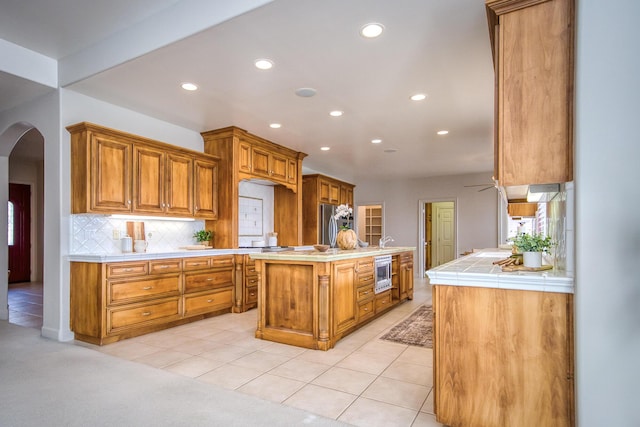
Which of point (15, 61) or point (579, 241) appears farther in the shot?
point (15, 61)

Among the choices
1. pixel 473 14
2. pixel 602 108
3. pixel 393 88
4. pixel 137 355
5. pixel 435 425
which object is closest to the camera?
pixel 602 108

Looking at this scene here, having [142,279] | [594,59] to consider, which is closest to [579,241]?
[594,59]

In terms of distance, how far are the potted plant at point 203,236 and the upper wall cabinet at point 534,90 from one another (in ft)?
13.6

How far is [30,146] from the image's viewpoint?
21.8 ft

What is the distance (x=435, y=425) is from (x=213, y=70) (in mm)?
3247

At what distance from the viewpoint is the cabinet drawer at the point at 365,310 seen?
13.4ft

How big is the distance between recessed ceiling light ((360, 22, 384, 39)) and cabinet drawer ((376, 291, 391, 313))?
9.92ft

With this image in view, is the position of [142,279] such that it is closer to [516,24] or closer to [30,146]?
[516,24]

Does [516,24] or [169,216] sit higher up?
[516,24]

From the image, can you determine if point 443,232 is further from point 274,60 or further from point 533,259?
point 533,259

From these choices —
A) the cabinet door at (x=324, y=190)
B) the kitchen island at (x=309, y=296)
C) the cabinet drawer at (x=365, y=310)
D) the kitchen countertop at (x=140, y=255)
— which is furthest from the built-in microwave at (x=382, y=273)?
the cabinet door at (x=324, y=190)

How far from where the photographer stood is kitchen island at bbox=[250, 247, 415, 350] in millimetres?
3412

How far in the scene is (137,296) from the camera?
3.86 m

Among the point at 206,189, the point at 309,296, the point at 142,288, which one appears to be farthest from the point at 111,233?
the point at 309,296
